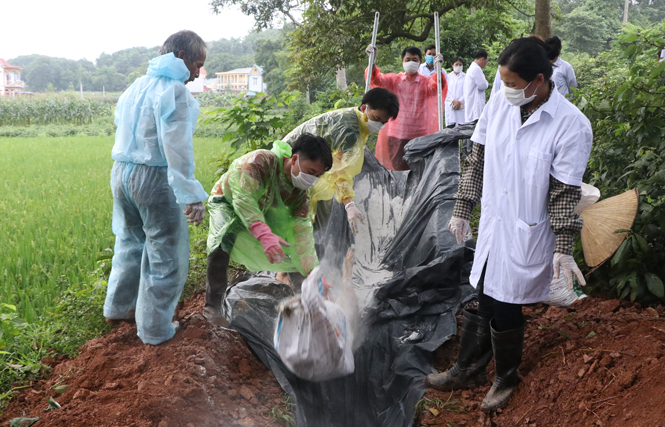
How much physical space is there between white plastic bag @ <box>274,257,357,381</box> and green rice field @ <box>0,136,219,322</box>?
1.73 metres

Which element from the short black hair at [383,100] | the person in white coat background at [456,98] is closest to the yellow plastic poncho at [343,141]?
the short black hair at [383,100]

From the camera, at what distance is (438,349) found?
3061 mm

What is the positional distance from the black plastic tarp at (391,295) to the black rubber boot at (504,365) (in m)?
0.44

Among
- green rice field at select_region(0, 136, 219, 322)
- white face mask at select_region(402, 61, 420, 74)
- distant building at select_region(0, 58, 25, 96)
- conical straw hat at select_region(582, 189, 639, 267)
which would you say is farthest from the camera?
distant building at select_region(0, 58, 25, 96)

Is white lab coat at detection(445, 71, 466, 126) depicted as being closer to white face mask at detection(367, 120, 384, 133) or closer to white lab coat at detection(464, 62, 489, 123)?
white lab coat at detection(464, 62, 489, 123)

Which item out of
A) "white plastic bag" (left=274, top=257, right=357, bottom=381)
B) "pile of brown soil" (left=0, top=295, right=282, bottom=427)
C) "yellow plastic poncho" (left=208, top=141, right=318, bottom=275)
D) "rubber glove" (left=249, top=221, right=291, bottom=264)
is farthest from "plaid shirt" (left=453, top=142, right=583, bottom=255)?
"pile of brown soil" (left=0, top=295, right=282, bottom=427)

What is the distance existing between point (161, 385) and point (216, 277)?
0.73m

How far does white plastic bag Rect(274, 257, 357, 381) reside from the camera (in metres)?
2.50

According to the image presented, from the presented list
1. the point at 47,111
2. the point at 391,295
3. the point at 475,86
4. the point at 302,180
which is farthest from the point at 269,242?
the point at 47,111

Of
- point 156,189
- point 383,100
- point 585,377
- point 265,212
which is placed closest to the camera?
point 585,377

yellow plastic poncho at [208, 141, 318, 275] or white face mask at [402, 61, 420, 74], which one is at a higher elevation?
white face mask at [402, 61, 420, 74]

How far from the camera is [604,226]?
2645 mm

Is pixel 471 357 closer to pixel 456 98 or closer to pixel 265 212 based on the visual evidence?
pixel 265 212

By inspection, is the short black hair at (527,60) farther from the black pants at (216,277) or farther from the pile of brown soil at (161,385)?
the pile of brown soil at (161,385)
